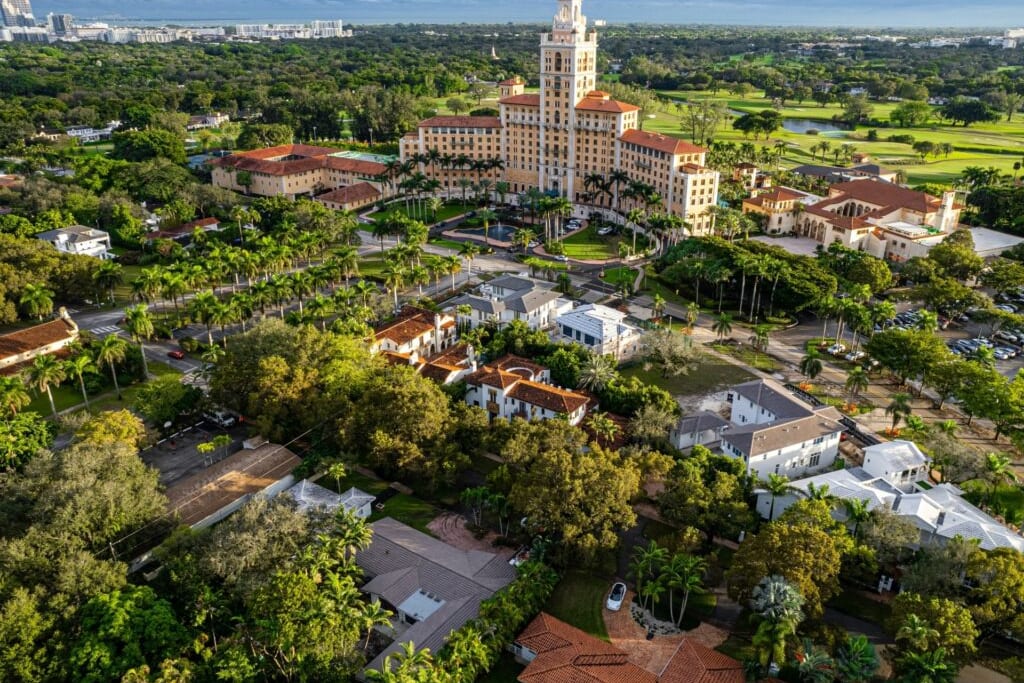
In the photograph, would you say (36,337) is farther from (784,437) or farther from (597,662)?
(784,437)

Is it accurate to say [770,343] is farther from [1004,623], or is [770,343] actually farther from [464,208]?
[464,208]

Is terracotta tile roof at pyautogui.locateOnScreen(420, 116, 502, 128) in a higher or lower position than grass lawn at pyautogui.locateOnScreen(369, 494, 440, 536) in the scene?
higher

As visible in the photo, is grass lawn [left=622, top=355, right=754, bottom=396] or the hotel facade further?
the hotel facade

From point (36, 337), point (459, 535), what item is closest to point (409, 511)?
point (459, 535)

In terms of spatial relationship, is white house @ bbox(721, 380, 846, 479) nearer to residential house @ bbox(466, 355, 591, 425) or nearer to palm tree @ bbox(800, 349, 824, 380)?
palm tree @ bbox(800, 349, 824, 380)

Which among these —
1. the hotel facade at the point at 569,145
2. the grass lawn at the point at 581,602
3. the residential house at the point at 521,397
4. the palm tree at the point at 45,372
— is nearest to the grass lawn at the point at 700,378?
the residential house at the point at 521,397

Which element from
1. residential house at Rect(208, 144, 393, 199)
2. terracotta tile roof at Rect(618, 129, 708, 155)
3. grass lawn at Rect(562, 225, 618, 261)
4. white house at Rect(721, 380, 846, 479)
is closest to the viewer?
white house at Rect(721, 380, 846, 479)

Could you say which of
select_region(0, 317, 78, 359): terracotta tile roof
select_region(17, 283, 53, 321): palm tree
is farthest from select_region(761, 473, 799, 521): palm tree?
select_region(17, 283, 53, 321): palm tree
